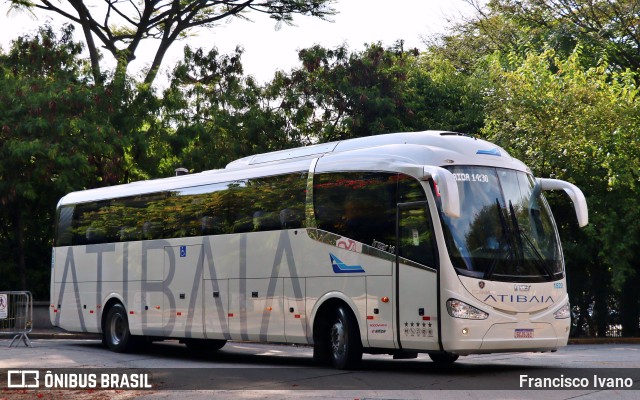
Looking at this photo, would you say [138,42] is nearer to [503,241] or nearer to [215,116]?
[215,116]

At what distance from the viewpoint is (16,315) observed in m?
24.1

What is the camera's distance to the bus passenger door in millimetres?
14203

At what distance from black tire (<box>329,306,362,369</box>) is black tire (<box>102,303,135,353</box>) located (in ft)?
22.0

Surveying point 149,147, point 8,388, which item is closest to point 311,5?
point 149,147

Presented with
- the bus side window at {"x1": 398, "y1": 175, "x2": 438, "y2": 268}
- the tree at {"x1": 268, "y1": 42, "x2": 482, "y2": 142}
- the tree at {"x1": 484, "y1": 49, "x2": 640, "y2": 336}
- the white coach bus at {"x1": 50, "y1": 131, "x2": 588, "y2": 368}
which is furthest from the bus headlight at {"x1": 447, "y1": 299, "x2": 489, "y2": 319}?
the tree at {"x1": 268, "y1": 42, "x2": 482, "y2": 142}

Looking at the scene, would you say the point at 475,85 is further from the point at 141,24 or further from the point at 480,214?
the point at 480,214

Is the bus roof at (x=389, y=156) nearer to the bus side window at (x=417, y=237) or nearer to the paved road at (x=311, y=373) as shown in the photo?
the bus side window at (x=417, y=237)

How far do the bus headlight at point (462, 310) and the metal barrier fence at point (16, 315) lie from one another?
12.4 meters

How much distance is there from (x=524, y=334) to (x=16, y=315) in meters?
14.2

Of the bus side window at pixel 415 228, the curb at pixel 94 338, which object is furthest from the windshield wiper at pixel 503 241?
the curb at pixel 94 338

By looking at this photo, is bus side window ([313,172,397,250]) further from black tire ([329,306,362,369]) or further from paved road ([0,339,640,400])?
paved road ([0,339,640,400])

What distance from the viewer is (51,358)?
18.9m

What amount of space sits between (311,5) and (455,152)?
21561mm

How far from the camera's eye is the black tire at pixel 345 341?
50.8 feet
